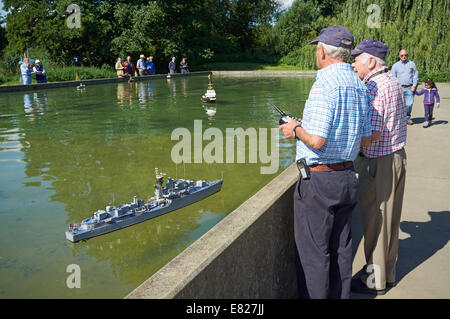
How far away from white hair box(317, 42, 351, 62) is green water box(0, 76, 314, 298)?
390 cm

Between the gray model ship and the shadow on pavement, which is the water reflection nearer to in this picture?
the gray model ship

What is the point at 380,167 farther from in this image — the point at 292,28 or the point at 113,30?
the point at 292,28

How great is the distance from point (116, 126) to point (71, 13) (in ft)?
92.8

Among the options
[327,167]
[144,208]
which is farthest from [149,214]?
[327,167]

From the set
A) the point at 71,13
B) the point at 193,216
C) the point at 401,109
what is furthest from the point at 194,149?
the point at 71,13

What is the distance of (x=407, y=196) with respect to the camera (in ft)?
19.9

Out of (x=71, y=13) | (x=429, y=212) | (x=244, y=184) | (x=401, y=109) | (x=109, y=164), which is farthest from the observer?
(x=71, y=13)

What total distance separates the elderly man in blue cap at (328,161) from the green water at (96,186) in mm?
3111

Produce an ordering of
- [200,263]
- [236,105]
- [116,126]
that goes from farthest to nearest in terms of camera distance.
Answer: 1. [236,105]
2. [116,126]
3. [200,263]

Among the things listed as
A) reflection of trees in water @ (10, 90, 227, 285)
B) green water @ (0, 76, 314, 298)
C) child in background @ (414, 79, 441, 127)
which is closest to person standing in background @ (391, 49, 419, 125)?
child in background @ (414, 79, 441, 127)

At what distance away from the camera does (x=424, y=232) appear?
4.87m

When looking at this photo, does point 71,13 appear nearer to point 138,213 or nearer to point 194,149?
point 194,149

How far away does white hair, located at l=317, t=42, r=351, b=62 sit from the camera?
10.0 feet

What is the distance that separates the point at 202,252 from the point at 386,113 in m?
1.99
